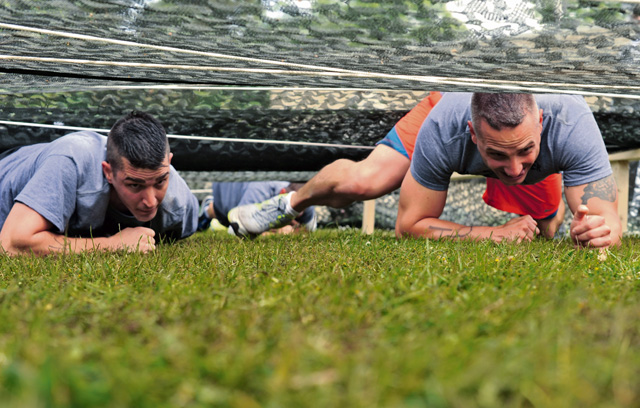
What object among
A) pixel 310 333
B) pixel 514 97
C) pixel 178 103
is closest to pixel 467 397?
pixel 310 333

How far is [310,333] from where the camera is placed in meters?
1.21

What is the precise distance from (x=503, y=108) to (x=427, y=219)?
3.15 ft

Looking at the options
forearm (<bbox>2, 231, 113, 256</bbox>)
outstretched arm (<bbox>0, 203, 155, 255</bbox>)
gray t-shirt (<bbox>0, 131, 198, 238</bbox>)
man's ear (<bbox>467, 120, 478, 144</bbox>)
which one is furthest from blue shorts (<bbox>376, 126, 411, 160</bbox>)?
forearm (<bbox>2, 231, 113, 256</bbox>)

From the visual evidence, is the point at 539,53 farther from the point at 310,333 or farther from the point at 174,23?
the point at 310,333

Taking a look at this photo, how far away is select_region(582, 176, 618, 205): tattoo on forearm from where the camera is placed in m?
3.52

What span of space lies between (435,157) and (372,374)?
3.09 metres

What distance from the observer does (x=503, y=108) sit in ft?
11.4

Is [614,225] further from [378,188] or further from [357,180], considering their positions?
[357,180]

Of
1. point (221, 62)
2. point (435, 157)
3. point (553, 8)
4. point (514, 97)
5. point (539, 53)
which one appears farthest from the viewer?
point (435, 157)

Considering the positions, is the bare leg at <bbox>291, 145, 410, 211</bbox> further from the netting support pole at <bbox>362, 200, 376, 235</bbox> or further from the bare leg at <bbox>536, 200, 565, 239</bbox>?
the netting support pole at <bbox>362, 200, 376, 235</bbox>

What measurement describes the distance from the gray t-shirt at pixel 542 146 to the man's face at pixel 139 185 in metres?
1.63

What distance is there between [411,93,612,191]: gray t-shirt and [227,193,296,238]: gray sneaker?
1.12 m

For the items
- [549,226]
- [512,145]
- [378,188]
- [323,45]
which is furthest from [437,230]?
[323,45]

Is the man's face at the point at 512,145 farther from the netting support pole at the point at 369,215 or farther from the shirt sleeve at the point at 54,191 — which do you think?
the netting support pole at the point at 369,215
